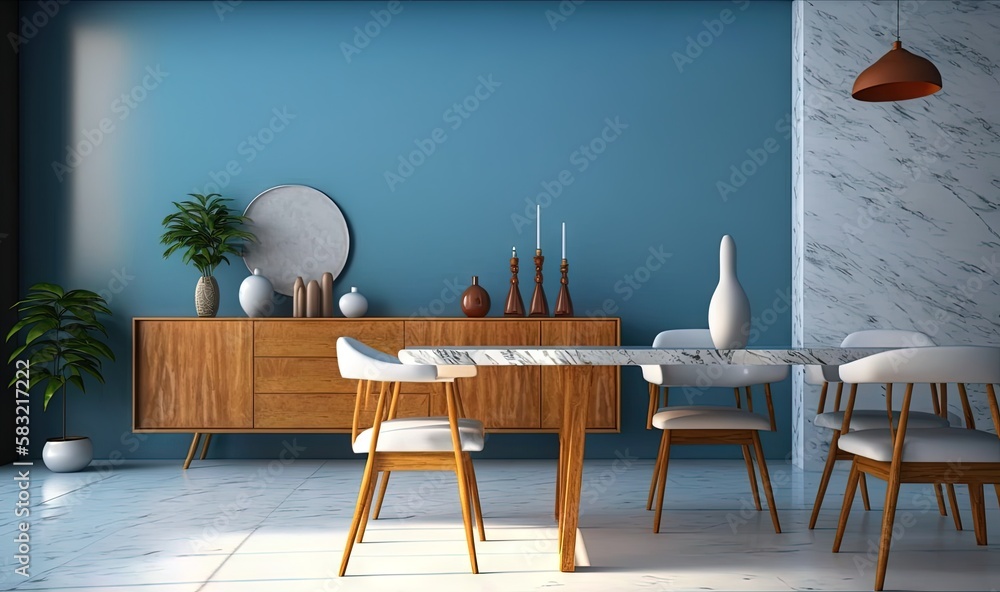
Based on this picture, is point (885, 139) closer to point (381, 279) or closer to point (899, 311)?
point (899, 311)

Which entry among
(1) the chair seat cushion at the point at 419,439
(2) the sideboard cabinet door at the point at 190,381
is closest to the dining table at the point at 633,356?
(1) the chair seat cushion at the point at 419,439

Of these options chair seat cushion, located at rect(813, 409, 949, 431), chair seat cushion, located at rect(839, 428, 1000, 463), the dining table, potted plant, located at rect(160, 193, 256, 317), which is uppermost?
potted plant, located at rect(160, 193, 256, 317)

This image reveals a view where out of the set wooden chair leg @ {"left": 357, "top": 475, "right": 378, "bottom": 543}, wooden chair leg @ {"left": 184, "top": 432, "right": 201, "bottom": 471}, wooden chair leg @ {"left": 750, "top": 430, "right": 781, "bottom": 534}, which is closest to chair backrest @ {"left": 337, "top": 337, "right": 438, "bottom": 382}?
wooden chair leg @ {"left": 357, "top": 475, "right": 378, "bottom": 543}

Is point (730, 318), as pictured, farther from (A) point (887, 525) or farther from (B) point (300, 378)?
(B) point (300, 378)

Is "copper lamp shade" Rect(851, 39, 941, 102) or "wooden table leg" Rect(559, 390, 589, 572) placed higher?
"copper lamp shade" Rect(851, 39, 941, 102)

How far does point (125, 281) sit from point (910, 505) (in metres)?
4.36

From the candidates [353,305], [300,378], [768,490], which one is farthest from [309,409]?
[768,490]

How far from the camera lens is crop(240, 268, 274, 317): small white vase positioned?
4469 millimetres

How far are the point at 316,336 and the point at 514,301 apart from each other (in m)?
1.12

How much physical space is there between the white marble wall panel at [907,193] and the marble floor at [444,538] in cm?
107

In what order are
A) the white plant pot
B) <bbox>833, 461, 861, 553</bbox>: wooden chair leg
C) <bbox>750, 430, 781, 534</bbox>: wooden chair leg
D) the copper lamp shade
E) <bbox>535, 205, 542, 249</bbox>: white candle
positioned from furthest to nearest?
<bbox>535, 205, 542, 249</bbox>: white candle, the white plant pot, the copper lamp shade, <bbox>750, 430, 781, 534</bbox>: wooden chair leg, <bbox>833, 461, 861, 553</bbox>: wooden chair leg

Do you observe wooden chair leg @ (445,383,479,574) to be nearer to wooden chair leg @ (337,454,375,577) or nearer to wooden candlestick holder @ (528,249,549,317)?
wooden chair leg @ (337,454,375,577)

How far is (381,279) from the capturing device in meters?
4.74

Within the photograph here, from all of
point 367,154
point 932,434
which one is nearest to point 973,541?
point 932,434
